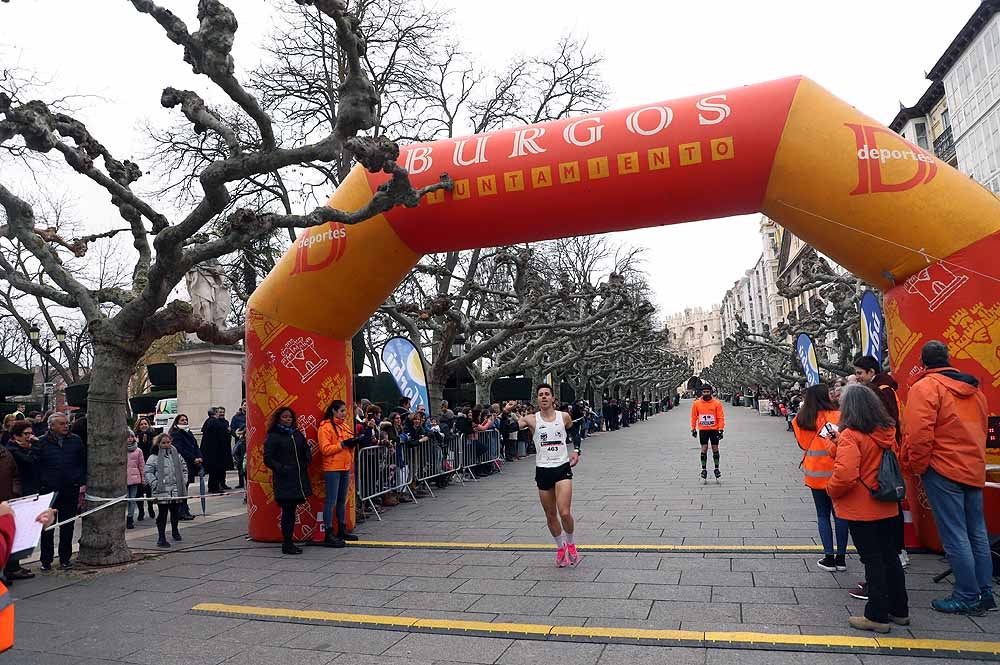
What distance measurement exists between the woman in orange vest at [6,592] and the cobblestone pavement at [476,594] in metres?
1.58

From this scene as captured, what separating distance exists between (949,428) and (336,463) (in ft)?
21.1

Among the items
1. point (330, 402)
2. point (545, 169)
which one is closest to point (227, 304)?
point (330, 402)

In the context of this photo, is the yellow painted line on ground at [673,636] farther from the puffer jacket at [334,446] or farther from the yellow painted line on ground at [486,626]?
the puffer jacket at [334,446]

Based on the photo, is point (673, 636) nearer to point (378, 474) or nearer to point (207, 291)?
point (378, 474)

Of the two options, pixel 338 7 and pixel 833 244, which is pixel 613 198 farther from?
pixel 338 7

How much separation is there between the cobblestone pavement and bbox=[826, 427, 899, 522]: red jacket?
2.61ft

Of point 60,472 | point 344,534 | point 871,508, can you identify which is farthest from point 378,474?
point 871,508

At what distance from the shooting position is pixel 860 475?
4547 mm

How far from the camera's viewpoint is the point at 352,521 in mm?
8898

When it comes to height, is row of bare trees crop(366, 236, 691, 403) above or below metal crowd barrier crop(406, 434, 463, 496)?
above

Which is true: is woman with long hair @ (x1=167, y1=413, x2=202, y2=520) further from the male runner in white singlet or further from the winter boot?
the male runner in white singlet

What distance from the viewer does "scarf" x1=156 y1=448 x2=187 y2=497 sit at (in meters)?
8.80

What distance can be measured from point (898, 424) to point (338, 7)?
630 cm

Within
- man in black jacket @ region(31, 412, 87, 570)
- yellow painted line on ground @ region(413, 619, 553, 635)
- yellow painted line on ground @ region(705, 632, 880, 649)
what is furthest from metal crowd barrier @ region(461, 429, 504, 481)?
yellow painted line on ground @ region(705, 632, 880, 649)
